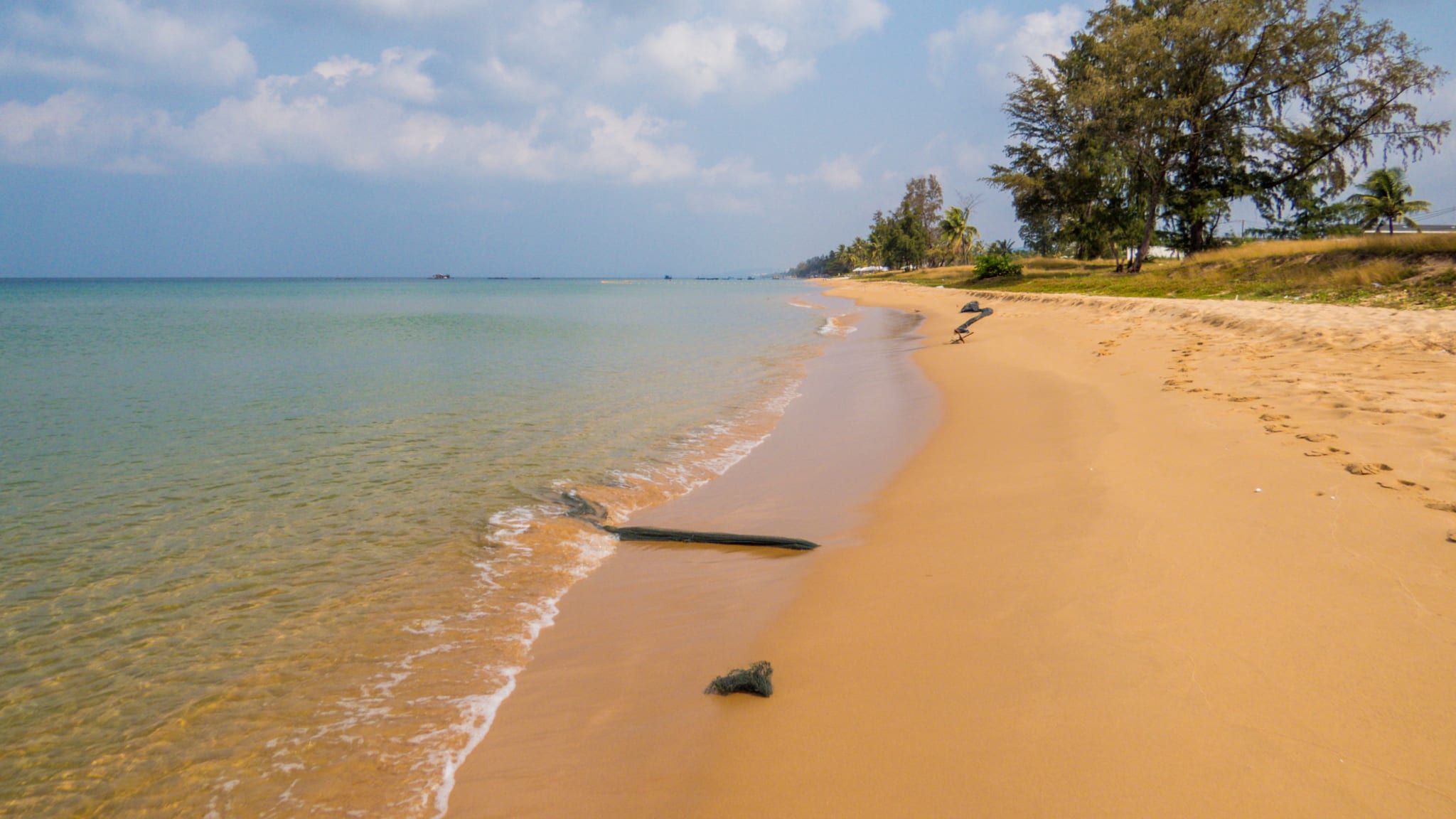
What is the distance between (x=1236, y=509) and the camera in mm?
4949

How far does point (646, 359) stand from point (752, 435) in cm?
1019

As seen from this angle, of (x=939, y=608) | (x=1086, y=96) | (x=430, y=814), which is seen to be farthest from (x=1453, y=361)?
(x=1086, y=96)

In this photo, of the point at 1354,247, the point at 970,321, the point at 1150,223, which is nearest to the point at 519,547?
the point at 970,321

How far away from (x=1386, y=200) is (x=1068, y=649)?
57.9 metres

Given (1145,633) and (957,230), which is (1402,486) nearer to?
(1145,633)

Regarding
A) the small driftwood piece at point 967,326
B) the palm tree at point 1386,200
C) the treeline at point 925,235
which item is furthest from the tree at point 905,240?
the small driftwood piece at point 967,326

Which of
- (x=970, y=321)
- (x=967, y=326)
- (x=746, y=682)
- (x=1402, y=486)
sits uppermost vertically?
(x=970, y=321)

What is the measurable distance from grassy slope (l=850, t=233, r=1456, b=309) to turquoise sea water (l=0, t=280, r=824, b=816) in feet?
43.6

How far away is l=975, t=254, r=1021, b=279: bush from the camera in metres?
41.8

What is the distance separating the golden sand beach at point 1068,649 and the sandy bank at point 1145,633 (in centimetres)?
1

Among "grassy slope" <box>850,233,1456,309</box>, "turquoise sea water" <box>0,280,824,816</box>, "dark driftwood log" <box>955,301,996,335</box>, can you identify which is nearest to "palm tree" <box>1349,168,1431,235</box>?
"grassy slope" <box>850,233,1456,309</box>

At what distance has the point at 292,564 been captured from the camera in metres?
5.81

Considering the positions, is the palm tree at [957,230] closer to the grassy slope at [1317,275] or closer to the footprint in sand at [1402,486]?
the grassy slope at [1317,275]

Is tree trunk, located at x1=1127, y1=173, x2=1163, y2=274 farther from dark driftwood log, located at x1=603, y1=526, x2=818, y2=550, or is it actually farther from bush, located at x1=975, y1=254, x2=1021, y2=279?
dark driftwood log, located at x1=603, y1=526, x2=818, y2=550
